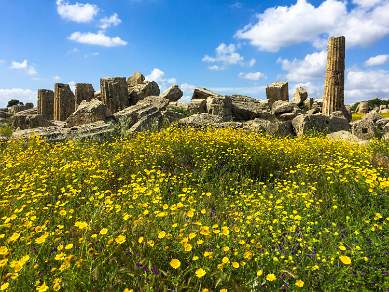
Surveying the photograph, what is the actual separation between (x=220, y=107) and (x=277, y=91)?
826 inches

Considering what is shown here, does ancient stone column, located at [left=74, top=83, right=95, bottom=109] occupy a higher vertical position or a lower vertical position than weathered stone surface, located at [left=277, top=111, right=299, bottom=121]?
higher

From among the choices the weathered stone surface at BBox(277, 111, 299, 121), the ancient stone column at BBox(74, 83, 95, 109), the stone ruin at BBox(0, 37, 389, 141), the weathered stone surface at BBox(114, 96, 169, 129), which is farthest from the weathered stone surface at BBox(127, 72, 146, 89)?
the weathered stone surface at BBox(114, 96, 169, 129)

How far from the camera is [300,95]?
41531mm

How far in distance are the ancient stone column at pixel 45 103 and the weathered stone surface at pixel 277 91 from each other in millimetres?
21929

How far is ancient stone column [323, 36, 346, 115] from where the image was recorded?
30.7 m

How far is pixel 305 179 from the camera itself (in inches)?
319

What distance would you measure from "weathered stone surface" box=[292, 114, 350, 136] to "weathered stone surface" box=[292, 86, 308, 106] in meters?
20.1

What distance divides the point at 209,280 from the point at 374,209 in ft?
11.1

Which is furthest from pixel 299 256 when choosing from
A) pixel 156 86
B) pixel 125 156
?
pixel 156 86

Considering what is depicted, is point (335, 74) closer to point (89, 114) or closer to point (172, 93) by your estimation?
point (172, 93)

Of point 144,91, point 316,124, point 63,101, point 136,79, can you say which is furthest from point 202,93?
point 63,101

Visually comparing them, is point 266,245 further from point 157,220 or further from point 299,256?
point 157,220

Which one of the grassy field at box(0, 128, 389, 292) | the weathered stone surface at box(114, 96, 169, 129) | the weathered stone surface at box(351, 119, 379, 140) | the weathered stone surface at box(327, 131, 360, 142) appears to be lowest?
the grassy field at box(0, 128, 389, 292)

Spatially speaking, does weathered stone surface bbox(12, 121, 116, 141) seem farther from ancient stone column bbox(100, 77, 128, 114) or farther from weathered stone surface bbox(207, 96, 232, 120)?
ancient stone column bbox(100, 77, 128, 114)
